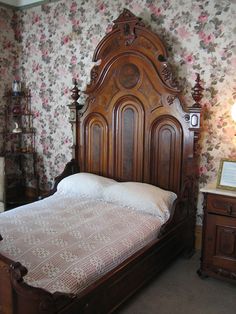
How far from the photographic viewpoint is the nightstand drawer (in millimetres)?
2332

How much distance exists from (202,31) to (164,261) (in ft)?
6.59

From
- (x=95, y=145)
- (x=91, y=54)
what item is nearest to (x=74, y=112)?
(x=95, y=145)

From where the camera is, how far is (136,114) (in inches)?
121

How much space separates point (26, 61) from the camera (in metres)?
4.13

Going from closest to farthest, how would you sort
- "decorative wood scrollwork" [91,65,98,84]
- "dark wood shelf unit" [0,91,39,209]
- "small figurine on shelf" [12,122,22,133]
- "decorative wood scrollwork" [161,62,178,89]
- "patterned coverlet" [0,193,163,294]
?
1. "patterned coverlet" [0,193,163,294]
2. "decorative wood scrollwork" [161,62,178,89]
3. "decorative wood scrollwork" [91,65,98,84]
4. "small figurine on shelf" [12,122,22,133]
5. "dark wood shelf unit" [0,91,39,209]

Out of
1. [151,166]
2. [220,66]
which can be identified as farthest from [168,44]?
[151,166]

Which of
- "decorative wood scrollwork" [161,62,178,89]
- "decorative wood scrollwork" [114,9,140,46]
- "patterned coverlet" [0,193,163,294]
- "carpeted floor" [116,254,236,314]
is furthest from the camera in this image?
"decorative wood scrollwork" [114,9,140,46]

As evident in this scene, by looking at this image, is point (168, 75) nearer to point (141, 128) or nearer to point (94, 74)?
point (141, 128)

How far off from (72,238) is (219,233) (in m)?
1.12

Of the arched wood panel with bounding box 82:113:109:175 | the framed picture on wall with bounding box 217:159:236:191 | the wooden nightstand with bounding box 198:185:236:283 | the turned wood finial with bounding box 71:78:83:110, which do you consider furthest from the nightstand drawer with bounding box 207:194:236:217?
the turned wood finial with bounding box 71:78:83:110

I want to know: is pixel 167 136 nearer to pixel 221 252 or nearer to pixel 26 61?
pixel 221 252

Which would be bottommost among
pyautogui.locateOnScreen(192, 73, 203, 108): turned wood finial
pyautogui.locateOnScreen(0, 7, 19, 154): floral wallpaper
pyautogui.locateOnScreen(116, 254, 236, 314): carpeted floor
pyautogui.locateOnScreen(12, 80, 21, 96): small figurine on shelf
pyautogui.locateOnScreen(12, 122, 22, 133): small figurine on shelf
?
pyautogui.locateOnScreen(116, 254, 236, 314): carpeted floor

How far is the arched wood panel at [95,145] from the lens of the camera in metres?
3.34

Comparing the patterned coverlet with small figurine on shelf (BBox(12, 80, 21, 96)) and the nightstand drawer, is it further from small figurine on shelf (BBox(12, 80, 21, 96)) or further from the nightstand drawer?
small figurine on shelf (BBox(12, 80, 21, 96))
